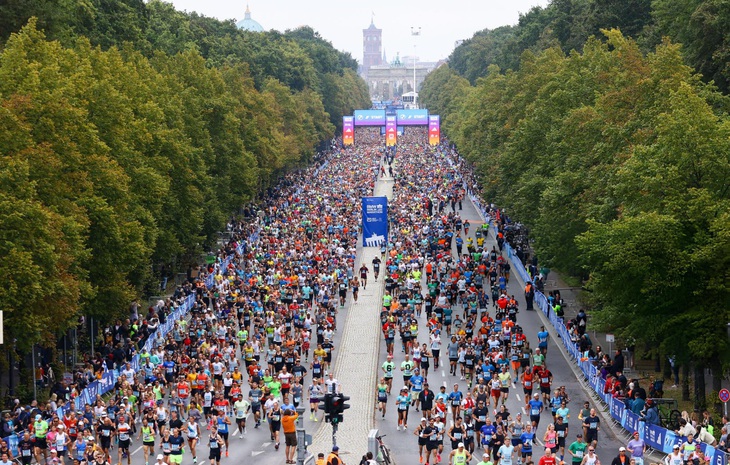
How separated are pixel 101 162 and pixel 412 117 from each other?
4829 inches

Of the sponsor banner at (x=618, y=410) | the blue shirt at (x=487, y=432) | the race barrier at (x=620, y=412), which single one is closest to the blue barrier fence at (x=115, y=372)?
the blue shirt at (x=487, y=432)

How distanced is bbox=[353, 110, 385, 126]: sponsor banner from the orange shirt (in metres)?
134

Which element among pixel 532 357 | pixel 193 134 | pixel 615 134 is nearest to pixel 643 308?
pixel 532 357

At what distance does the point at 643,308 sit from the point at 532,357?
27.6 ft

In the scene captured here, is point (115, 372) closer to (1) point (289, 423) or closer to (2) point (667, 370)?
(1) point (289, 423)

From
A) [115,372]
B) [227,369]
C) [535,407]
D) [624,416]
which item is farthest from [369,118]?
[535,407]

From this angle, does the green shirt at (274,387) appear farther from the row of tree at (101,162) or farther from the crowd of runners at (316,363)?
the row of tree at (101,162)

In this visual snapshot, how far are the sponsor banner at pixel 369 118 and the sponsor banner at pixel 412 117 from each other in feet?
7.02

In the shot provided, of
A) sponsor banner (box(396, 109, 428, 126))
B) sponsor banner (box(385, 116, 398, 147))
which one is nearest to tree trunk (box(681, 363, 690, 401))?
sponsor banner (box(385, 116, 398, 147))

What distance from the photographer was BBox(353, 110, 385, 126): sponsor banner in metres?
166

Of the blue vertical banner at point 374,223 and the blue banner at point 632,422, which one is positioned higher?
the blue vertical banner at point 374,223

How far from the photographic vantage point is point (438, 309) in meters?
51.1

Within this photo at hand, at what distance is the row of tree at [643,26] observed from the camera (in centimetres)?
6119

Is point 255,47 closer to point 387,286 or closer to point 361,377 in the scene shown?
point 387,286
